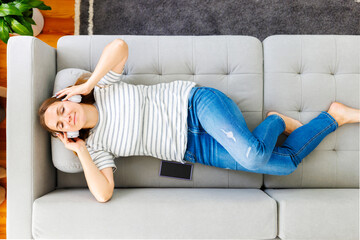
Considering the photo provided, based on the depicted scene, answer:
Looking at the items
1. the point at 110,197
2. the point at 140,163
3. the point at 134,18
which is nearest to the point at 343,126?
the point at 140,163

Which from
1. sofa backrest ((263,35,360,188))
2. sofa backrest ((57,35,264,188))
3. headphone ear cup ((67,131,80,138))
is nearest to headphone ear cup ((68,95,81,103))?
headphone ear cup ((67,131,80,138))

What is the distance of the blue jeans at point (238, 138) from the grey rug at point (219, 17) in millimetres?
717

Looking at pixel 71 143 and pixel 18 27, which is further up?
pixel 18 27

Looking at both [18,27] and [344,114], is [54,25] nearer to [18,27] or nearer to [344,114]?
[18,27]

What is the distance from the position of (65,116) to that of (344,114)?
4.72 feet

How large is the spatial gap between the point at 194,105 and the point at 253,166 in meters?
0.43

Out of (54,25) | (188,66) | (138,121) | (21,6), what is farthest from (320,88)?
(54,25)

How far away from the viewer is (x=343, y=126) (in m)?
1.47

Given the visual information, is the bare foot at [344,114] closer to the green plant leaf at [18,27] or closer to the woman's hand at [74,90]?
the woman's hand at [74,90]

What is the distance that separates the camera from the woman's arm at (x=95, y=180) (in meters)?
1.26

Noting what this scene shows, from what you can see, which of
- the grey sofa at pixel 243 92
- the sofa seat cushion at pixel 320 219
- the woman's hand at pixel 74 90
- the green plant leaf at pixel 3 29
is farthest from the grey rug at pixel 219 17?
the sofa seat cushion at pixel 320 219

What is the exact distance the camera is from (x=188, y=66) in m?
1.49

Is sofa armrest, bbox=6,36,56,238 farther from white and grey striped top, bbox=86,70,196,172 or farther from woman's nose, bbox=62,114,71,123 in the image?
white and grey striped top, bbox=86,70,196,172

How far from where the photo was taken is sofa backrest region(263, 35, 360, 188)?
57.3 inches
